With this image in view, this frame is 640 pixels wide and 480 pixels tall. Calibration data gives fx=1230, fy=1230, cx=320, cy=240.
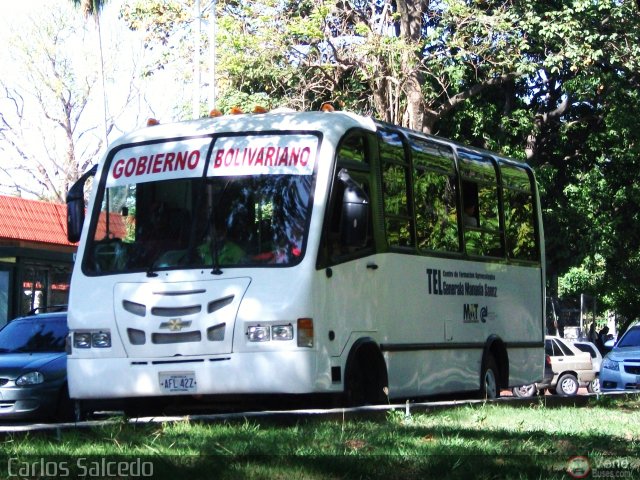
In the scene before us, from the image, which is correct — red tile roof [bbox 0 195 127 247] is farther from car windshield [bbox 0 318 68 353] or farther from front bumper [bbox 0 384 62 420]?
front bumper [bbox 0 384 62 420]

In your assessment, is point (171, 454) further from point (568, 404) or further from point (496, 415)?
point (568, 404)

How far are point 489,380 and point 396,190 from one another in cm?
359

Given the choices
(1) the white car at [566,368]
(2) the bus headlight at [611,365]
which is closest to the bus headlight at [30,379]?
(2) the bus headlight at [611,365]

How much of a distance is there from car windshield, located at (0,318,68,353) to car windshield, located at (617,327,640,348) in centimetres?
1064

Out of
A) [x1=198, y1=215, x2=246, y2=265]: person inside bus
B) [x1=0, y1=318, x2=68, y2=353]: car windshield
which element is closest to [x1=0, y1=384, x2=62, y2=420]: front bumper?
[x1=0, y1=318, x2=68, y2=353]: car windshield

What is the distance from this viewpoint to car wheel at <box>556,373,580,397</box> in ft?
95.4

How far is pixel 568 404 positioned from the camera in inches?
520

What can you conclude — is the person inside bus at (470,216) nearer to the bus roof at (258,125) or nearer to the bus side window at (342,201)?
the bus roof at (258,125)

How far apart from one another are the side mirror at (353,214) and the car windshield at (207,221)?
1.14ft

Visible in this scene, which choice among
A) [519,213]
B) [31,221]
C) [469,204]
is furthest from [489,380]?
[31,221]

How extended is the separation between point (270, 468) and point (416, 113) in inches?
761

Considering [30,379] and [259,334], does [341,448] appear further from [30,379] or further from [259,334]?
[30,379]

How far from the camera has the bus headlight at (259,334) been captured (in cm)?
1091

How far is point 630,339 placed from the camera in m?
22.2
